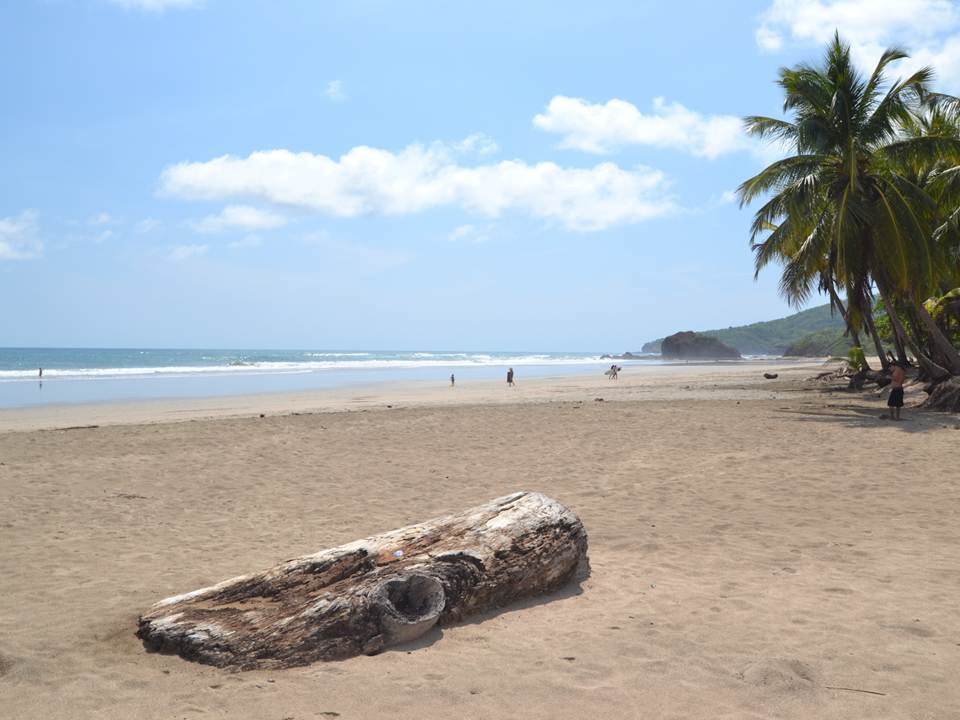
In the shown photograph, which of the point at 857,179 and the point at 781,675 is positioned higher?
the point at 857,179

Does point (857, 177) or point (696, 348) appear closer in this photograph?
point (857, 177)

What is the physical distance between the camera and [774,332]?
553 feet

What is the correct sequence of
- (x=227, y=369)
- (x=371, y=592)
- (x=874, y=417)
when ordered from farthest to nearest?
(x=227, y=369) → (x=874, y=417) → (x=371, y=592)

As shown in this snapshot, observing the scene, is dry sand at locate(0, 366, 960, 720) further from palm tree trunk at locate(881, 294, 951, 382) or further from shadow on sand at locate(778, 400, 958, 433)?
palm tree trunk at locate(881, 294, 951, 382)

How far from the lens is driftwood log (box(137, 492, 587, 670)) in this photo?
13.8ft

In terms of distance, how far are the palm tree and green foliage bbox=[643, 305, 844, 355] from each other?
427 ft

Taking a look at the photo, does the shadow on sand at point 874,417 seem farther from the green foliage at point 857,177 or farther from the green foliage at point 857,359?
the green foliage at point 857,359

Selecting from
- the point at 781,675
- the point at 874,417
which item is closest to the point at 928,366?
the point at 874,417

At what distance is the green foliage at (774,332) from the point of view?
154000mm

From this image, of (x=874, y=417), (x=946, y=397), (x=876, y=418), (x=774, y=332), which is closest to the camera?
(x=876, y=418)

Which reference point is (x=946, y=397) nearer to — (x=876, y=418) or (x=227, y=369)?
(x=876, y=418)

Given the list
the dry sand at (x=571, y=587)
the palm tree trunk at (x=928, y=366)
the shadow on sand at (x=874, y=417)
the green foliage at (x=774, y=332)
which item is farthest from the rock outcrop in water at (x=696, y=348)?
the dry sand at (x=571, y=587)

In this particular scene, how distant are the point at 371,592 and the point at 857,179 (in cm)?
1914

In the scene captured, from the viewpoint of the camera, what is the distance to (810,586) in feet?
17.8
